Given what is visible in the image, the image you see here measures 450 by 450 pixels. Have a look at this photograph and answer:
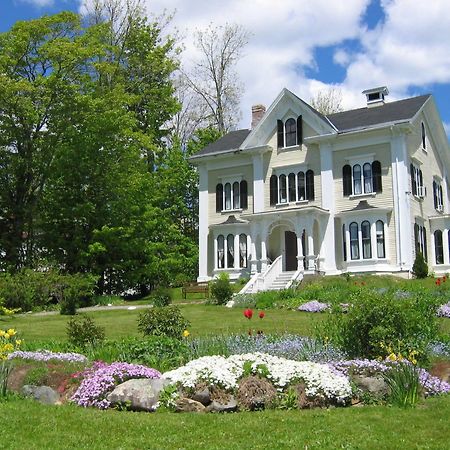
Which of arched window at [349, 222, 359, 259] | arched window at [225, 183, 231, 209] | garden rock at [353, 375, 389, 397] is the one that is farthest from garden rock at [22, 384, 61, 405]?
arched window at [225, 183, 231, 209]

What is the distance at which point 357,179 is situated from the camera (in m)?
31.2

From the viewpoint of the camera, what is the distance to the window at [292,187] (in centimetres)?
3247

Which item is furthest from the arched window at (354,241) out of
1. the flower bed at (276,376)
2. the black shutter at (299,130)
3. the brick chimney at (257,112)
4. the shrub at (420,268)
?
the flower bed at (276,376)

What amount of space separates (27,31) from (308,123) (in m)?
15.0

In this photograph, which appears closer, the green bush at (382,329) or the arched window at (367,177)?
the green bush at (382,329)

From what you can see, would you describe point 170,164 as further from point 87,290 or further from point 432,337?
point 432,337

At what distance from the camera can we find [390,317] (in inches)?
382

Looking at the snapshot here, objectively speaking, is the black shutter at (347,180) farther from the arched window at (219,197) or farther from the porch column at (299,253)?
the arched window at (219,197)

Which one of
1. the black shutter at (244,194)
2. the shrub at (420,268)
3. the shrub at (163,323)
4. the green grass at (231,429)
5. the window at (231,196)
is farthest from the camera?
the window at (231,196)

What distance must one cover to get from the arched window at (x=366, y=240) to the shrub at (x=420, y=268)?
2.21 m

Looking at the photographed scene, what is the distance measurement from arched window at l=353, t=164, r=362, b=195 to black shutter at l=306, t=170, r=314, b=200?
2.23 metres

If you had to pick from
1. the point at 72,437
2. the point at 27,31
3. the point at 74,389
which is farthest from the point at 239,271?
the point at 72,437

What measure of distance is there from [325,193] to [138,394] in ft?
81.4

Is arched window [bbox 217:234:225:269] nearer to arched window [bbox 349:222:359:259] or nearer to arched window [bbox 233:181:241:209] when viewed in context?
arched window [bbox 233:181:241:209]
